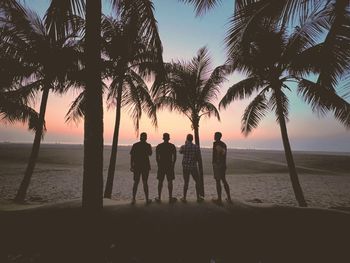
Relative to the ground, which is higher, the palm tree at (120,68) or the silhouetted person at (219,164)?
the palm tree at (120,68)

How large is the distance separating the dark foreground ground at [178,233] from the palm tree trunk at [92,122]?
1.18 ft

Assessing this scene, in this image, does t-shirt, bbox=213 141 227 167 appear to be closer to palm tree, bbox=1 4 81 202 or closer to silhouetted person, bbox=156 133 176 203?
silhouetted person, bbox=156 133 176 203

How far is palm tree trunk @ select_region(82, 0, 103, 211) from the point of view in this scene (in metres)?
4.50

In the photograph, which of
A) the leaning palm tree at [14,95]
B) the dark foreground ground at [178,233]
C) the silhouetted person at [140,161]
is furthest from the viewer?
the leaning palm tree at [14,95]

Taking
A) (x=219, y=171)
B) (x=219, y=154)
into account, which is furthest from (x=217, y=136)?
(x=219, y=171)

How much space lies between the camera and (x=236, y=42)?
4836 mm

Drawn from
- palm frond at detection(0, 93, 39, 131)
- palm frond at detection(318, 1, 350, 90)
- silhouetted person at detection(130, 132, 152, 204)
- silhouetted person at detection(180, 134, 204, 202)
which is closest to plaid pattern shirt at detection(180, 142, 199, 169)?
silhouetted person at detection(180, 134, 204, 202)

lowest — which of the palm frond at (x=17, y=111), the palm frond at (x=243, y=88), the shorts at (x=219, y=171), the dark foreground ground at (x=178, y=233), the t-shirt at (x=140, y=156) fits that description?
the dark foreground ground at (x=178, y=233)

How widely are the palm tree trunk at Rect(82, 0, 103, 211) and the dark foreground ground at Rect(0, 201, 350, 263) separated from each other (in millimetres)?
359

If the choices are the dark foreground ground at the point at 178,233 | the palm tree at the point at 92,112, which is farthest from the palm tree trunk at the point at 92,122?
the dark foreground ground at the point at 178,233

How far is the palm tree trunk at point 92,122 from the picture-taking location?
14.8 ft

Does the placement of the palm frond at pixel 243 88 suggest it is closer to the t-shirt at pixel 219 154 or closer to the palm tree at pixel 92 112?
the t-shirt at pixel 219 154

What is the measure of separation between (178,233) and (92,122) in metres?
2.93

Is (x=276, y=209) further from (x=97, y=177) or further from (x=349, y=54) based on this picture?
(x=97, y=177)
